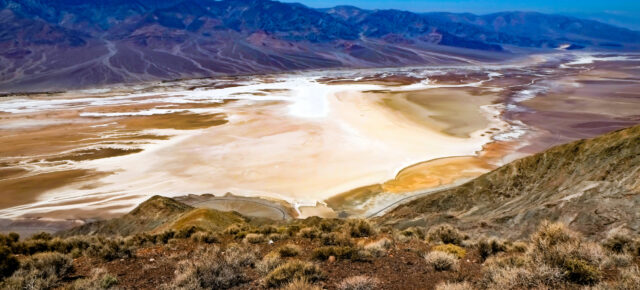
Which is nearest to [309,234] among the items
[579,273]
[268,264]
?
[268,264]

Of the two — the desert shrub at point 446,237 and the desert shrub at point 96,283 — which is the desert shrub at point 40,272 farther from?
the desert shrub at point 446,237

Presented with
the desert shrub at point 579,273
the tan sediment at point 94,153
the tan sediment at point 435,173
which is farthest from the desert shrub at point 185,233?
the tan sediment at point 94,153

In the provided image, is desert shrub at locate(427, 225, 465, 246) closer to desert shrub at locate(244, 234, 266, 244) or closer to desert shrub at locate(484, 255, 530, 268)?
desert shrub at locate(484, 255, 530, 268)

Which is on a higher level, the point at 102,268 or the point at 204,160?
the point at 102,268

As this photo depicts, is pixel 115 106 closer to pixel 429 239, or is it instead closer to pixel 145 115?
pixel 145 115

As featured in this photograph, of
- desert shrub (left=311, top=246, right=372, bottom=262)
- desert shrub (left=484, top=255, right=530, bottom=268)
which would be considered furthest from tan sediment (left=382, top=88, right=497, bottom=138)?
desert shrub (left=484, top=255, right=530, bottom=268)

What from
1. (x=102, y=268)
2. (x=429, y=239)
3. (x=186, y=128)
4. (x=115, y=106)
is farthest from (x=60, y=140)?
(x=429, y=239)
